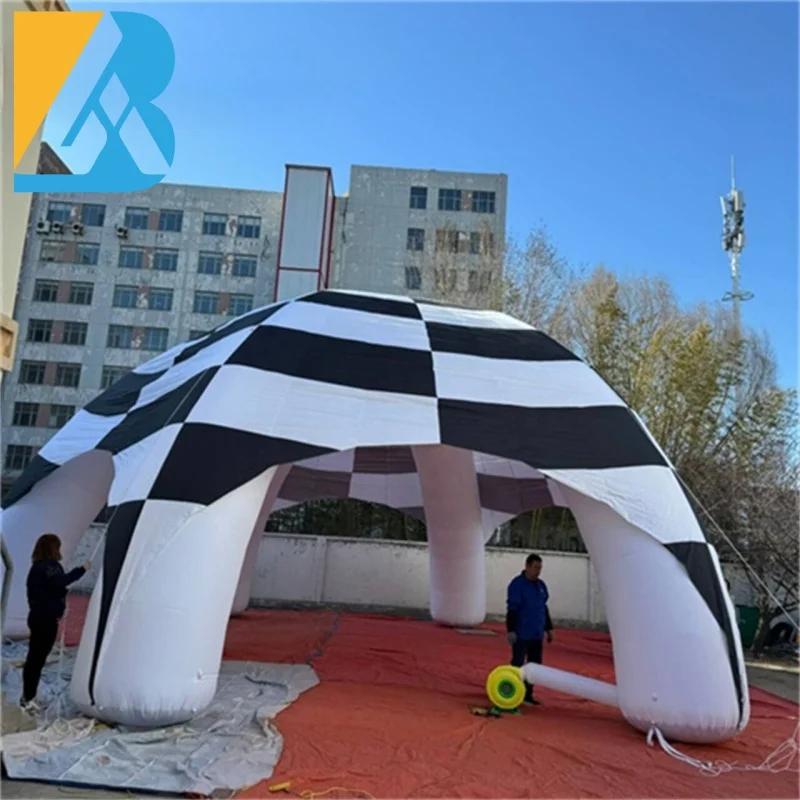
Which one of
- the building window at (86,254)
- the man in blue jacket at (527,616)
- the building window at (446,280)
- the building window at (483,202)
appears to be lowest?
the man in blue jacket at (527,616)

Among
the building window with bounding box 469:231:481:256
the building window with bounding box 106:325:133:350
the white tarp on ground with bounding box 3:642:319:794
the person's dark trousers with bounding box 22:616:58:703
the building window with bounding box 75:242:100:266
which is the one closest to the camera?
the white tarp on ground with bounding box 3:642:319:794

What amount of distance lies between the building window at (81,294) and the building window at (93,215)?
3.20m

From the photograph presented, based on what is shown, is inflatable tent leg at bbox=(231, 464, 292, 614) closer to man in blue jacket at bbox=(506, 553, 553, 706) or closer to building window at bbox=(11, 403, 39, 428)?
→ man in blue jacket at bbox=(506, 553, 553, 706)

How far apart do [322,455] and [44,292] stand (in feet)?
109

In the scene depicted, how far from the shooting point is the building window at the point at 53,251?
113 ft

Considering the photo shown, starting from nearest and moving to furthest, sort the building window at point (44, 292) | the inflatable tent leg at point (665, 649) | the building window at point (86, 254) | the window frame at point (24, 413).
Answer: the inflatable tent leg at point (665, 649) → the window frame at point (24, 413) → the building window at point (44, 292) → the building window at point (86, 254)

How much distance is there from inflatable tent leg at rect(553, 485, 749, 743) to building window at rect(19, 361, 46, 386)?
3350 centimetres

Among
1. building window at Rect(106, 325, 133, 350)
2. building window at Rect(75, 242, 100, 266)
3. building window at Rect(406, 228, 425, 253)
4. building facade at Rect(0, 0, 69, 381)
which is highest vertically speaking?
building window at Rect(406, 228, 425, 253)

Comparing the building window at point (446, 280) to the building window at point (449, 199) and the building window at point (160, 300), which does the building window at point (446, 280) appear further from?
the building window at point (160, 300)

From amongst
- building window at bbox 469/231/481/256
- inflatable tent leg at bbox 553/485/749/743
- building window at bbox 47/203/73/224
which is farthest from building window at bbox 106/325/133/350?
inflatable tent leg at bbox 553/485/749/743

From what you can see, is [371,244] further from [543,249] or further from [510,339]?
[510,339]

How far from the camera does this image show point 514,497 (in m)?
11.0

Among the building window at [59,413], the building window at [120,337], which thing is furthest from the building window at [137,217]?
the building window at [59,413]

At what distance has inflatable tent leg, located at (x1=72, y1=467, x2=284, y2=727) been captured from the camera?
4.74 m
